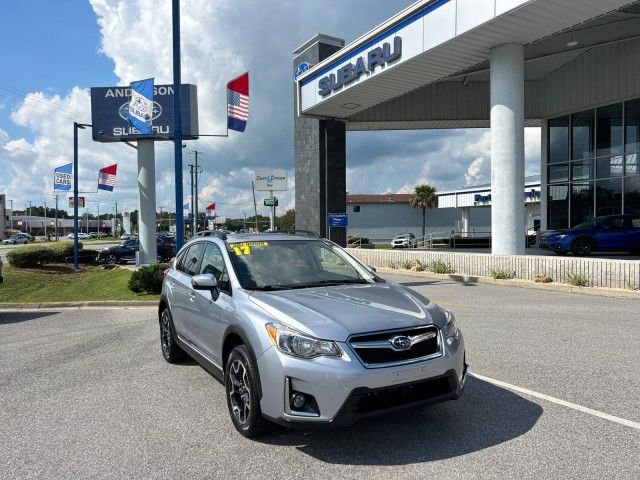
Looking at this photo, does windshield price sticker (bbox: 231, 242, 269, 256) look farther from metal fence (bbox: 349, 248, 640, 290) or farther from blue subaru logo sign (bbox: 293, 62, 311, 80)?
blue subaru logo sign (bbox: 293, 62, 311, 80)

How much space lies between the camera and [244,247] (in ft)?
17.2

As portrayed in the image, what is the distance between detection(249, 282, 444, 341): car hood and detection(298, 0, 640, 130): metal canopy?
1126 centimetres

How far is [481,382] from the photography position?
536 cm

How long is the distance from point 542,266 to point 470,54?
720 centimetres

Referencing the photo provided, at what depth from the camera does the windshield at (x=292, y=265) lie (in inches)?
190

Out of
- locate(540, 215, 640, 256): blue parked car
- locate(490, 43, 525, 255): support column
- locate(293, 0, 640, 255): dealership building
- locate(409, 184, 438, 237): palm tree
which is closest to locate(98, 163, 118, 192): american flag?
locate(293, 0, 640, 255): dealership building

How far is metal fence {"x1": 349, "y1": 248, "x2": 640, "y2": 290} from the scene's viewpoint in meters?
11.5

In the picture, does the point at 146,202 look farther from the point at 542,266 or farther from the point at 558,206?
the point at 558,206

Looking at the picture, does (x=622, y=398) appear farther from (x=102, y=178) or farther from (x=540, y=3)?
(x=102, y=178)

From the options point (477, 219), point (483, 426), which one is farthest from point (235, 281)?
point (477, 219)

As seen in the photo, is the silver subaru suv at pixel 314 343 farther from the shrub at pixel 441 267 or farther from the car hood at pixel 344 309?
the shrub at pixel 441 267

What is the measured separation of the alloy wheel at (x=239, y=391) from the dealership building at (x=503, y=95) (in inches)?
484

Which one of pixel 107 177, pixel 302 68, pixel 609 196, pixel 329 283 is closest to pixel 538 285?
pixel 329 283

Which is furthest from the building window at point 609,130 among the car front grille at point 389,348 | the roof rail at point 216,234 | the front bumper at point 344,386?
the front bumper at point 344,386
